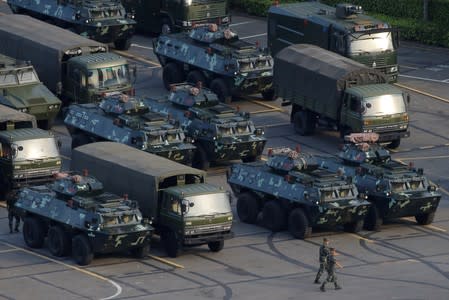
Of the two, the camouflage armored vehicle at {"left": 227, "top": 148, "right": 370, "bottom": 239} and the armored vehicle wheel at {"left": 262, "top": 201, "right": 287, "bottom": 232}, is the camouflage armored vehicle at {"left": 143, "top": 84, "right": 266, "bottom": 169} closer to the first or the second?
the camouflage armored vehicle at {"left": 227, "top": 148, "right": 370, "bottom": 239}

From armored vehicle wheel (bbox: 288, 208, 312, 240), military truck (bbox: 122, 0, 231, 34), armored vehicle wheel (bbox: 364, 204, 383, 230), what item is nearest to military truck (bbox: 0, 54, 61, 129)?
military truck (bbox: 122, 0, 231, 34)

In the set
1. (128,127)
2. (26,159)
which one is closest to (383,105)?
(128,127)

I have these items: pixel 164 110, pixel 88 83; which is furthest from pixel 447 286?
pixel 88 83

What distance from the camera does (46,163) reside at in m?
58.8

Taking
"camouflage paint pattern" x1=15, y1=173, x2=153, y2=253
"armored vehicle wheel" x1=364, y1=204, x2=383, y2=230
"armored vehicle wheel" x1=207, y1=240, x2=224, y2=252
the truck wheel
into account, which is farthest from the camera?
the truck wheel

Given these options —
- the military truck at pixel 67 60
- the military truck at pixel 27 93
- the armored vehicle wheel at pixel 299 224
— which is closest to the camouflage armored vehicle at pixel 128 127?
the military truck at pixel 27 93

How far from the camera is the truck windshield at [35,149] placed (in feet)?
192

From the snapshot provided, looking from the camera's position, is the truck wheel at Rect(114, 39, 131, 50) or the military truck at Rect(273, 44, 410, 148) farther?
the truck wheel at Rect(114, 39, 131, 50)

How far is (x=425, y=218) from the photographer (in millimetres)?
56562

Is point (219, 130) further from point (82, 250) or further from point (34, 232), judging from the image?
point (82, 250)

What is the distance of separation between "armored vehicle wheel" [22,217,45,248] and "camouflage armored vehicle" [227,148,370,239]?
7064mm

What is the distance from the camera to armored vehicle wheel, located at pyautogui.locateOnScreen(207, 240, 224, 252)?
53.6 m

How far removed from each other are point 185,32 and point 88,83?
777 centimetres

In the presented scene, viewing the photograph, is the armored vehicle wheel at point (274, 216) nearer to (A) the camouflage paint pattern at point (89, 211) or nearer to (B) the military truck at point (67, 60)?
(A) the camouflage paint pattern at point (89, 211)
